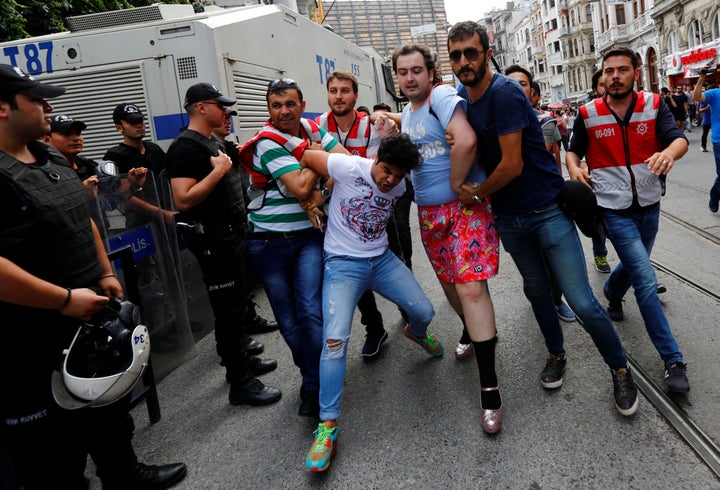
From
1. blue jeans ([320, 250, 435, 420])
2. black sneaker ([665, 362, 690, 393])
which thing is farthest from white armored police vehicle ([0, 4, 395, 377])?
black sneaker ([665, 362, 690, 393])

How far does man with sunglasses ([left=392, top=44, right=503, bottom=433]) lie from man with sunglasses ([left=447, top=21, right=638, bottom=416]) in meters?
0.10

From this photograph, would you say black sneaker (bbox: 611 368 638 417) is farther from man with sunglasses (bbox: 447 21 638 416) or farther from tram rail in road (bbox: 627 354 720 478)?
tram rail in road (bbox: 627 354 720 478)

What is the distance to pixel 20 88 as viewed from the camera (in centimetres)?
189

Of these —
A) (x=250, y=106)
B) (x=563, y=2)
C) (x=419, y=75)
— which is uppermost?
(x=563, y=2)

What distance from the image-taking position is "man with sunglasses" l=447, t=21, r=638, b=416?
2492 mm

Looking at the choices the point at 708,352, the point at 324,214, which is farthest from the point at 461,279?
the point at 708,352

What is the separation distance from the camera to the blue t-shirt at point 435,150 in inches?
106

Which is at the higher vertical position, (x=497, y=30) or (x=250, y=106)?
(x=497, y=30)

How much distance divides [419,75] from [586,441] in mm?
2094

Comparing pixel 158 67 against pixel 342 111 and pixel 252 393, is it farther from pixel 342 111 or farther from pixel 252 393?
pixel 252 393

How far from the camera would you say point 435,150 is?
108 inches

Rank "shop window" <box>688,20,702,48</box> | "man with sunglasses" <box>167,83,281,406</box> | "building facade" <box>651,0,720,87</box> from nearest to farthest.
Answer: "man with sunglasses" <box>167,83,281,406</box>, "building facade" <box>651,0,720,87</box>, "shop window" <box>688,20,702,48</box>

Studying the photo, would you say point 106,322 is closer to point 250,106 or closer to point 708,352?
point 708,352

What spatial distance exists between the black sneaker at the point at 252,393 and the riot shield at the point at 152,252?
0.88 metres
